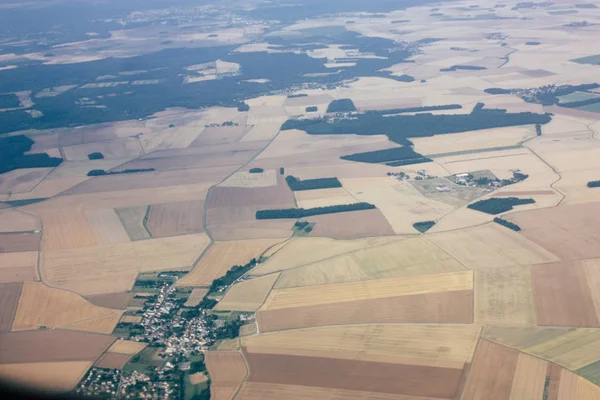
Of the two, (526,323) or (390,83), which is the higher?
(526,323)

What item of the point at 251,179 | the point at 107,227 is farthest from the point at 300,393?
the point at 251,179

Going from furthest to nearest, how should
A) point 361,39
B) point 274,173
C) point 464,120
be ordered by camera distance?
point 361,39
point 464,120
point 274,173

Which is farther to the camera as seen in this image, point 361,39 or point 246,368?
point 361,39

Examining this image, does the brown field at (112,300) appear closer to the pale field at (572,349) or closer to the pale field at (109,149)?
the pale field at (572,349)

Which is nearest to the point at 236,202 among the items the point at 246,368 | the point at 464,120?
the point at 246,368

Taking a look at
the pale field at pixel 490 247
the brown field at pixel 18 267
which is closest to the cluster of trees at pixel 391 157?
the pale field at pixel 490 247

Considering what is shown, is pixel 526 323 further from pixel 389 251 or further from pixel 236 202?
pixel 236 202
